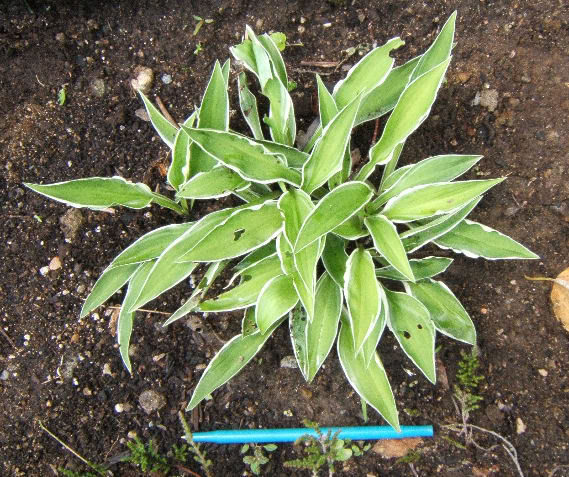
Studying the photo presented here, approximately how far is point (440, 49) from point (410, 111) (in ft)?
0.78

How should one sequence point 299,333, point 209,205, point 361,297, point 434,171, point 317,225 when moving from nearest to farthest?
point 317,225 < point 361,297 < point 434,171 < point 299,333 < point 209,205

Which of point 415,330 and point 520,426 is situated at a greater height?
point 415,330

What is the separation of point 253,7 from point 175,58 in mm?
354

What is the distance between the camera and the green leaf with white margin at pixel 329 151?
1.47 m

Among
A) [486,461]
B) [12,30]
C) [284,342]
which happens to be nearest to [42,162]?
[12,30]

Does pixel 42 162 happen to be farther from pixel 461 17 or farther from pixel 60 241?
pixel 461 17

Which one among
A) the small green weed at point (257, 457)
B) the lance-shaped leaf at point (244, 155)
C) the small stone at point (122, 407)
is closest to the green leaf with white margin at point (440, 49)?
the lance-shaped leaf at point (244, 155)

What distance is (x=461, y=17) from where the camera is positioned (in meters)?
1.99

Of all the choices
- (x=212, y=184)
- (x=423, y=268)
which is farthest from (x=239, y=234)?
(x=423, y=268)

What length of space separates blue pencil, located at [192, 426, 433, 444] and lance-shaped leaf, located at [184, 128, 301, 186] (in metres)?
0.89

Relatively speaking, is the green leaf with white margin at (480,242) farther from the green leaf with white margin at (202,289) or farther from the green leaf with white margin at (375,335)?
the green leaf with white margin at (202,289)

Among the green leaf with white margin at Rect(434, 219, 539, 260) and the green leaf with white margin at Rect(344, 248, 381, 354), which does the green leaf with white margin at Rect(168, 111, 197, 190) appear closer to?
the green leaf with white margin at Rect(344, 248, 381, 354)

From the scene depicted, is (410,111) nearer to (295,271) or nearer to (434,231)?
(434,231)

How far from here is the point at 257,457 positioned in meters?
1.88
